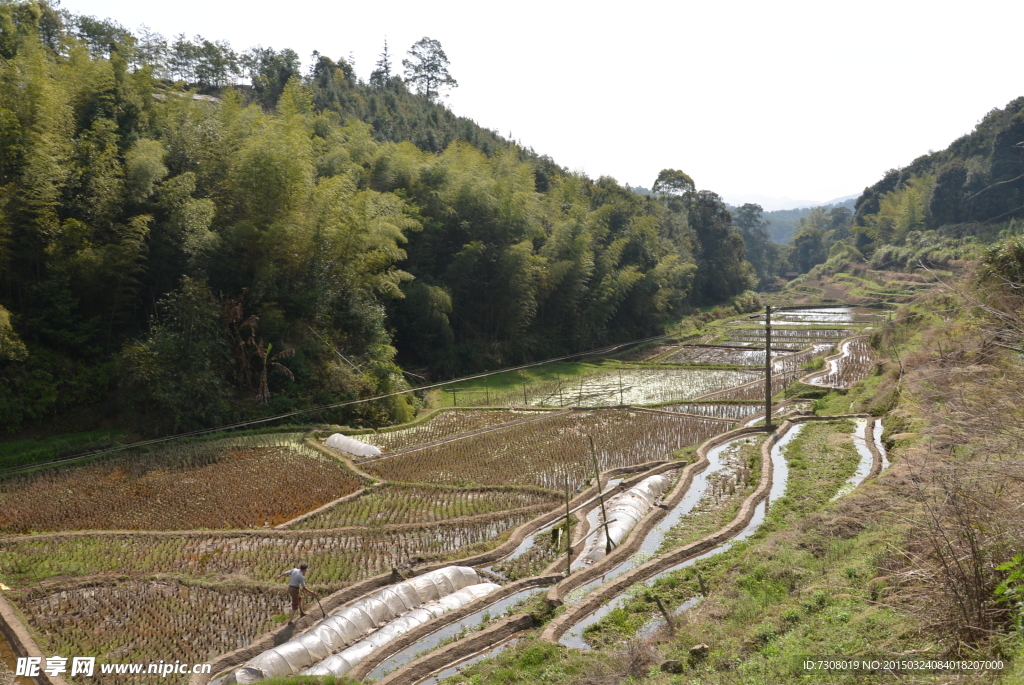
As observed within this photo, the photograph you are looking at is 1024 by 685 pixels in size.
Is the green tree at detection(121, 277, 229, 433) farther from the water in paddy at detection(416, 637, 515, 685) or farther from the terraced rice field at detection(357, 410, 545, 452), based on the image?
the water in paddy at detection(416, 637, 515, 685)

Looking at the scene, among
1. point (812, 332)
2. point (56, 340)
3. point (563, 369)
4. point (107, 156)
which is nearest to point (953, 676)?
point (56, 340)

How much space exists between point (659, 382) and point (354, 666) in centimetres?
1863

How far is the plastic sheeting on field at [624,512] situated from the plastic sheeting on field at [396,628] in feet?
5.87

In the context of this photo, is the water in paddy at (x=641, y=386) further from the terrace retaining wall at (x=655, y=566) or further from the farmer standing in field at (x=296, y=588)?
the farmer standing in field at (x=296, y=588)

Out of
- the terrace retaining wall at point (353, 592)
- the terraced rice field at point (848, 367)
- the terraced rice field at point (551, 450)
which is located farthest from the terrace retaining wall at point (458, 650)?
the terraced rice field at point (848, 367)

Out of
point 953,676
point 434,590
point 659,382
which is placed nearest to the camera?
point 953,676

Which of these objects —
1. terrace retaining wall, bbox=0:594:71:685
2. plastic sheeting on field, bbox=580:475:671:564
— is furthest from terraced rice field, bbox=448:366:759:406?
terrace retaining wall, bbox=0:594:71:685

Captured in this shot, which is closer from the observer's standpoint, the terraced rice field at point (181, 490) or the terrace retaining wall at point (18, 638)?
the terrace retaining wall at point (18, 638)

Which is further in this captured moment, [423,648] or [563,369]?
[563,369]

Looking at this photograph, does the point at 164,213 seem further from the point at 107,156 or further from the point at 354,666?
the point at 354,666

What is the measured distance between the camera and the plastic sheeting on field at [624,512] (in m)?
9.68

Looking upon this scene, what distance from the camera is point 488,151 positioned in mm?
40281

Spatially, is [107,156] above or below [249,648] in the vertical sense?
above

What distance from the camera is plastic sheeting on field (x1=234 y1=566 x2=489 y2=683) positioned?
6504 mm
